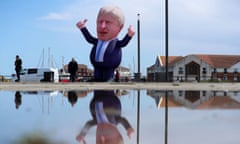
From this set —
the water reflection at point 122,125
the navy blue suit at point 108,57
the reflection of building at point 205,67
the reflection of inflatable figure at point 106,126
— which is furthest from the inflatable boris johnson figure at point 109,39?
Result: the reflection of building at point 205,67

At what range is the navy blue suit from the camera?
21.9 meters

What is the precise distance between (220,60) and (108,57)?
158 feet

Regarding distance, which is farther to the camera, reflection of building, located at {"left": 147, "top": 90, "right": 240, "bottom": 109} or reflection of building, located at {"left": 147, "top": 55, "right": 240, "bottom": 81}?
reflection of building, located at {"left": 147, "top": 55, "right": 240, "bottom": 81}

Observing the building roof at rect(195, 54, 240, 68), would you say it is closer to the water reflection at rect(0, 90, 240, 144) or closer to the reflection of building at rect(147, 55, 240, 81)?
the reflection of building at rect(147, 55, 240, 81)

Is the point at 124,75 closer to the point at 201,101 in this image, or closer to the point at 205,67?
the point at 205,67

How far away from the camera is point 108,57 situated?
2188cm

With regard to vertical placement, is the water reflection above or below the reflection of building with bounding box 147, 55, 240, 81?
below

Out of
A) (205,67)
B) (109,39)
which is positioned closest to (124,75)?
(205,67)

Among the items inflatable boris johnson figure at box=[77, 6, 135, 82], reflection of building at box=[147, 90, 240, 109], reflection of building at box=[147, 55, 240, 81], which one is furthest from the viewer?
reflection of building at box=[147, 55, 240, 81]

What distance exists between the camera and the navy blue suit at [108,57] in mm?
21859

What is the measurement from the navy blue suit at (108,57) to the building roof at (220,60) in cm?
4322

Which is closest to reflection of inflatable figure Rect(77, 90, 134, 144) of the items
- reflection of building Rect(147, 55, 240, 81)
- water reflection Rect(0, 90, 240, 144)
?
water reflection Rect(0, 90, 240, 144)

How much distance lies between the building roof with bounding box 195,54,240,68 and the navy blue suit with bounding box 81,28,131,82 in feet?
142

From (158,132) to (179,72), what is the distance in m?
60.8
